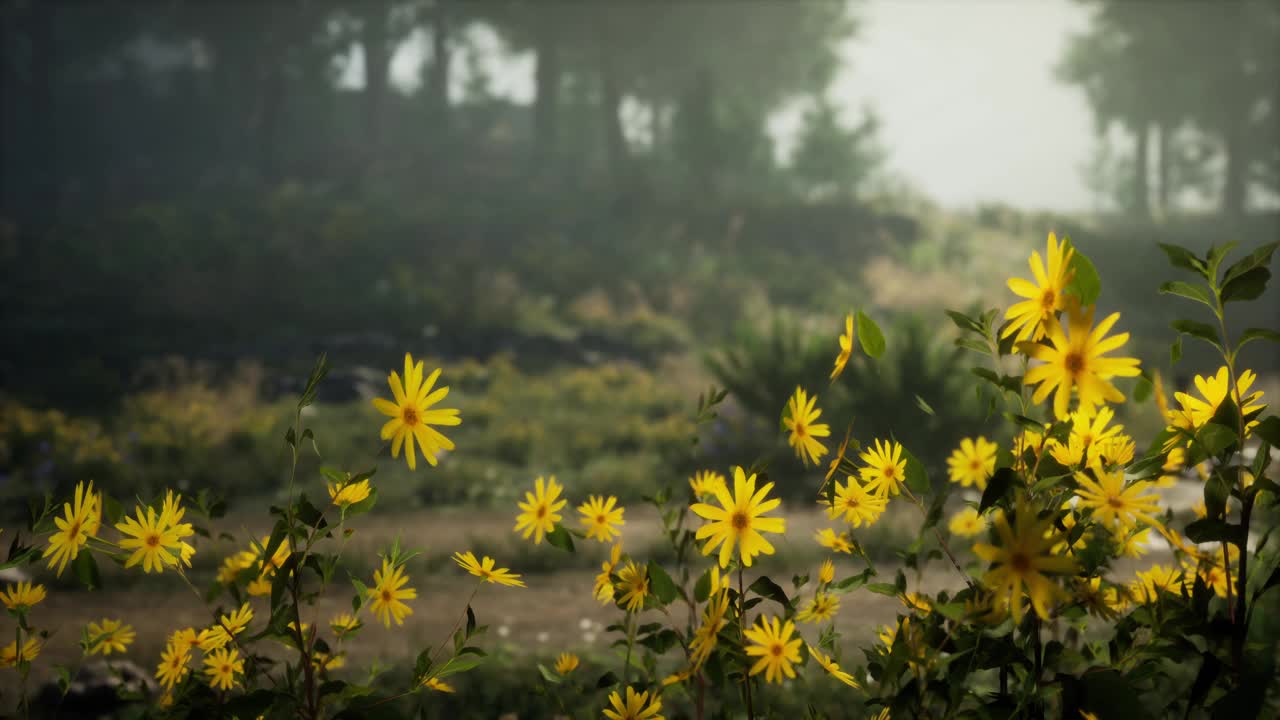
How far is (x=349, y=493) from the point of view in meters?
1.25

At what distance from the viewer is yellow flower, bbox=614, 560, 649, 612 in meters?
1.29

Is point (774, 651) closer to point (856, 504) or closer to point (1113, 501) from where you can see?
point (856, 504)

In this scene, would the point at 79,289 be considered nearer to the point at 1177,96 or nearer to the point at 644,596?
the point at 644,596

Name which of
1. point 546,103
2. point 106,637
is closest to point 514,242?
point 546,103

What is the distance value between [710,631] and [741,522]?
0.14 m

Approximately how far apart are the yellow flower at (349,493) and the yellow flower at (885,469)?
0.69m

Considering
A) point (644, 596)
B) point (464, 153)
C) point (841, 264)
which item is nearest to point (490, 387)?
point (644, 596)

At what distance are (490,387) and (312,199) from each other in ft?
41.8

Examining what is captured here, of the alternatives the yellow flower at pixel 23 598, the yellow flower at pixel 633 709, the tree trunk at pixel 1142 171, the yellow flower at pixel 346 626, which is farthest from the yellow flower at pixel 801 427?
the tree trunk at pixel 1142 171

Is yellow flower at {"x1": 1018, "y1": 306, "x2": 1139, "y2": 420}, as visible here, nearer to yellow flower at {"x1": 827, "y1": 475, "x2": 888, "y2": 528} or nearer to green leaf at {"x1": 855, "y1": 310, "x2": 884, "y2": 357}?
green leaf at {"x1": 855, "y1": 310, "x2": 884, "y2": 357}

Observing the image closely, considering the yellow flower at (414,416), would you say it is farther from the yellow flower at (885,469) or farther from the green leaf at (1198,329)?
the green leaf at (1198,329)

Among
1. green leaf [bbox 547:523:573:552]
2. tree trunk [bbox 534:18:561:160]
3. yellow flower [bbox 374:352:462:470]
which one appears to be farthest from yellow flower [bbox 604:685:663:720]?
tree trunk [bbox 534:18:561:160]

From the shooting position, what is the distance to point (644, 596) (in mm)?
1301

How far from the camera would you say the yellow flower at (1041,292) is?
3.26ft
